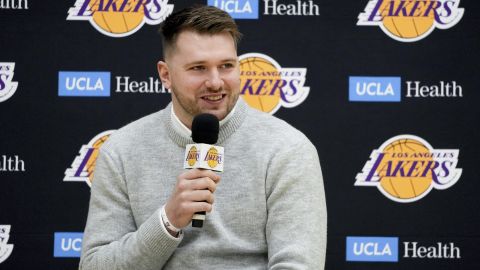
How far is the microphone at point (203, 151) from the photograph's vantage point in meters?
1.26

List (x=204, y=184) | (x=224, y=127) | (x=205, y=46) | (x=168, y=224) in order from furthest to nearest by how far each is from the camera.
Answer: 1. (x=224, y=127)
2. (x=205, y=46)
3. (x=168, y=224)
4. (x=204, y=184)

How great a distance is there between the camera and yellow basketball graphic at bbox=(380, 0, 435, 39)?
242 cm

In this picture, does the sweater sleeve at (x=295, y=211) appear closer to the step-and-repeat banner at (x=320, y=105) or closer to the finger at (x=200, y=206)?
the finger at (x=200, y=206)

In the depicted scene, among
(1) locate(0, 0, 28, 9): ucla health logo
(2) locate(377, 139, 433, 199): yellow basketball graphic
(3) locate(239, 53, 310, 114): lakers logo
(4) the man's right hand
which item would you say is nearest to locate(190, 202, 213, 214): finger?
(4) the man's right hand

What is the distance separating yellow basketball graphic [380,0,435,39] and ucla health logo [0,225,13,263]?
1.68m

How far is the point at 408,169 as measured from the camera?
2.41m

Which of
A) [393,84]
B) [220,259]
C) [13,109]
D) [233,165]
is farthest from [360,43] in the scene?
[13,109]

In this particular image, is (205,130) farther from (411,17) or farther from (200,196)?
(411,17)

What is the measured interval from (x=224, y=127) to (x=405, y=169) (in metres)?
1.05

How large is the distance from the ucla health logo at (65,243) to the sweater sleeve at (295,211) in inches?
45.3

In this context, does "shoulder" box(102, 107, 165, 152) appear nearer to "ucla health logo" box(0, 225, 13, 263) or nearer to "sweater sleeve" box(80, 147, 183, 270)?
"sweater sleeve" box(80, 147, 183, 270)

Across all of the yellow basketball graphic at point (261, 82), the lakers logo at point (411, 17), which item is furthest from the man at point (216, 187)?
the lakers logo at point (411, 17)

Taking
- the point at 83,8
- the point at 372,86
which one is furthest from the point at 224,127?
the point at 83,8

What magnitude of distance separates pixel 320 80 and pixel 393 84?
285 millimetres
